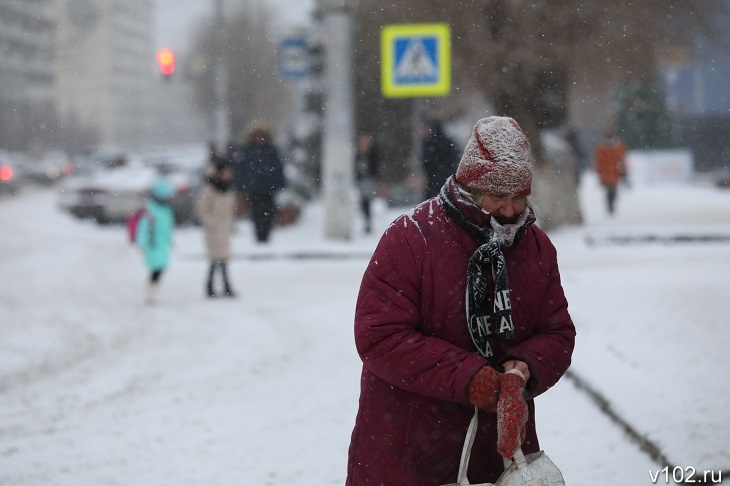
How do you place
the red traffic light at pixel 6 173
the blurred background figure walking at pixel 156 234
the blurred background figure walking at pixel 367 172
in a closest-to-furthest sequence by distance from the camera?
the blurred background figure walking at pixel 156 234
the blurred background figure walking at pixel 367 172
the red traffic light at pixel 6 173

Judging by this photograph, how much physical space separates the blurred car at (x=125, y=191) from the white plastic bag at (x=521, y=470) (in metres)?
19.8

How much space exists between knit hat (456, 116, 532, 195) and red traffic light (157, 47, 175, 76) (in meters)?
20.3

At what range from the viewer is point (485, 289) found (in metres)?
2.87

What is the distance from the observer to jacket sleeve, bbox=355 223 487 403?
2.79 meters

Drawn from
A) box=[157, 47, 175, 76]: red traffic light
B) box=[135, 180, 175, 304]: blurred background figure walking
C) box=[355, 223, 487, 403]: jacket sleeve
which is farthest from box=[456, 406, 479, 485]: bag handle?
box=[157, 47, 175, 76]: red traffic light

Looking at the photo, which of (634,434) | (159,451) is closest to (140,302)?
(159,451)

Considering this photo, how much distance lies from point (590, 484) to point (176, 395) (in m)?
3.33

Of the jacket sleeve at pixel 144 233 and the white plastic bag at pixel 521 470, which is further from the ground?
the white plastic bag at pixel 521 470

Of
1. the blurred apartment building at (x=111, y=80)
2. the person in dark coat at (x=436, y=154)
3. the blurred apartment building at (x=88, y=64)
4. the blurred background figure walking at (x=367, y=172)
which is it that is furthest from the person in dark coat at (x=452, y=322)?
the blurred apartment building at (x=111, y=80)

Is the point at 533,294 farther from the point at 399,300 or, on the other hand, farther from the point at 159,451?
the point at 159,451

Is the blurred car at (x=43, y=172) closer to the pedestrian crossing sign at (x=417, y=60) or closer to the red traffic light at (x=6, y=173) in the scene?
the red traffic light at (x=6, y=173)

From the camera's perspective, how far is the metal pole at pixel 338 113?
57.8 feet

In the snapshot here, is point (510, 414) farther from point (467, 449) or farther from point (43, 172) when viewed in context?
point (43, 172)

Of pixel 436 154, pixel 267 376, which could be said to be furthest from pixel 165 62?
pixel 267 376
